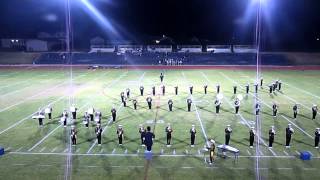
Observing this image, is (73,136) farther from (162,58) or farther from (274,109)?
(162,58)

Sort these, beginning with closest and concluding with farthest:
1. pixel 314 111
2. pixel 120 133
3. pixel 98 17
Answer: pixel 120 133
pixel 314 111
pixel 98 17

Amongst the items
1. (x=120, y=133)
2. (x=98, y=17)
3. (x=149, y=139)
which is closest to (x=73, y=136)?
(x=120, y=133)

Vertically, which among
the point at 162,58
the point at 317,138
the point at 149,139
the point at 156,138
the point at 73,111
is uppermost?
the point at 162,58

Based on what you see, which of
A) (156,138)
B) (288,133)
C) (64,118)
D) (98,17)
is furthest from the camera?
(98,17)

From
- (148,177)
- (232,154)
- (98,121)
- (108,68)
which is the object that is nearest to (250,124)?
(232,154)

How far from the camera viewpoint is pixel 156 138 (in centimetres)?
1645

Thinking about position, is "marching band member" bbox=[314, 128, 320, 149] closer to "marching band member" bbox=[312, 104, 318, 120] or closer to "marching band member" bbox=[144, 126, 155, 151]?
"marching band member" bbox=[312, 104, 318, 120]

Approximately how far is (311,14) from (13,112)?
49.6m

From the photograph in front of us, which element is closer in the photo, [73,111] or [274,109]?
[73,111]

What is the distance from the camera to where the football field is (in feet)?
41.0

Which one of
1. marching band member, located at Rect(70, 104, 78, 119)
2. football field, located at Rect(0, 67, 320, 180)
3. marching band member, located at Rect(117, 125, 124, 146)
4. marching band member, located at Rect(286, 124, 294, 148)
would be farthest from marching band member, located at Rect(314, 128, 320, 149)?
marching band member, located at Rect(70, 104, 78, 119)

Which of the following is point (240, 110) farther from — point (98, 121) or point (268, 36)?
point (268, 36)

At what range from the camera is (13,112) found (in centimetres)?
2191

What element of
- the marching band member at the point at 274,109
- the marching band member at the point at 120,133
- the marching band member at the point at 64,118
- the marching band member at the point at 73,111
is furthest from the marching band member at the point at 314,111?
the marching band member at the point at 64,118
